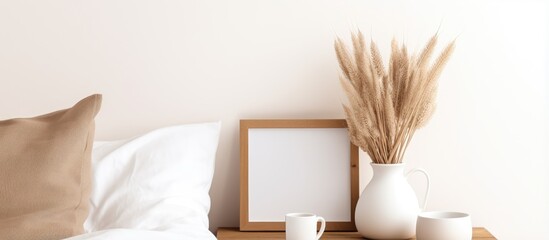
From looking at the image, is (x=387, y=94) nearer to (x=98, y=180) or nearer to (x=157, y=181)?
(x=157, y=181)

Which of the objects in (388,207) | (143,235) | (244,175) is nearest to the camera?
(143,235)

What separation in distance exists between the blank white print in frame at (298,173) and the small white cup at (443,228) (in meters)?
0.28

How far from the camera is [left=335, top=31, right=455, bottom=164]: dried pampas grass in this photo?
1.79 m

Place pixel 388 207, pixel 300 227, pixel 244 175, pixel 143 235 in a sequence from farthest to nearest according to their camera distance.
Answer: pixel 244 175
pixel 388 207
pixel 300 227
pixel 143 235

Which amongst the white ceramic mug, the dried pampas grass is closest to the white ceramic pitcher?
the dried pampas grass

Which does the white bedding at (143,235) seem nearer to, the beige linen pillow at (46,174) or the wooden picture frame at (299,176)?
the beige linen pillow at (46,174)

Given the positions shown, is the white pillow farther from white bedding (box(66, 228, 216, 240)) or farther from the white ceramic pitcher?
the white ceramic pitcher

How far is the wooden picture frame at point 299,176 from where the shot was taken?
196 centimetres

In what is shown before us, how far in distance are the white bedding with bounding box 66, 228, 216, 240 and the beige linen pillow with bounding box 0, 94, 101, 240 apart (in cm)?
12

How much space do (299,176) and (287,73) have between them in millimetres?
277

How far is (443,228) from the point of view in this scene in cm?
169

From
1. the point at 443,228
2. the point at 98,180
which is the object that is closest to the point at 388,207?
the point at 443,228

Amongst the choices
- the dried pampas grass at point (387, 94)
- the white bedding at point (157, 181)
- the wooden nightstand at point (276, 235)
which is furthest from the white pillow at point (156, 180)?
the dried pampas grass at point (387, 94)

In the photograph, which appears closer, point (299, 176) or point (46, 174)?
point (46, 174)
